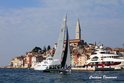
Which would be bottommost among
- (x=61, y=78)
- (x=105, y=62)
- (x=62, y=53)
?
(x=61, y=78)

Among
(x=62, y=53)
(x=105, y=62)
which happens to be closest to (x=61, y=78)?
(x=62, y=53)

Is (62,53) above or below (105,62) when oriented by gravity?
below

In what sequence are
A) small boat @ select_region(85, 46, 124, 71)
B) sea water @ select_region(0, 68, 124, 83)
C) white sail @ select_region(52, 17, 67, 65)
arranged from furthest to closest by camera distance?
1. small boat @ select_region(85, 46, 124, 71)
2. white sail @ select_region(52, 17, 67, 65)
3. sea water @ select_region(0, 68, 124, 83)

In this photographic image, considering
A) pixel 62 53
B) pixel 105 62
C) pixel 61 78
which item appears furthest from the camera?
pixel 105 62

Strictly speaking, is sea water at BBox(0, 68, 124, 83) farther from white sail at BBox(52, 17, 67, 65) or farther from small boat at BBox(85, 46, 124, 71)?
small boat at BBox(85, 46, 124, 71)

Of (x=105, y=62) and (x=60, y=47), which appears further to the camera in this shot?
(x=105, y=62)

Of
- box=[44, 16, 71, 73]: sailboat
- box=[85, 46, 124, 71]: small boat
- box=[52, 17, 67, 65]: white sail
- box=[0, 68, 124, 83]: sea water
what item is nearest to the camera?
box=[0, 68, 124, 83]: sea water

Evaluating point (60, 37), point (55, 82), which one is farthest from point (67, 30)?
point (55, 82)

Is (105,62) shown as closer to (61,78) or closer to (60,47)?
(60,47)

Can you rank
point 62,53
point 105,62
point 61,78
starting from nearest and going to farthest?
point 61,78, point 62,53, point 105,62

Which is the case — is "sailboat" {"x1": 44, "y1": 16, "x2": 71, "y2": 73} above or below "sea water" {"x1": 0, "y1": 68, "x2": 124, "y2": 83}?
above

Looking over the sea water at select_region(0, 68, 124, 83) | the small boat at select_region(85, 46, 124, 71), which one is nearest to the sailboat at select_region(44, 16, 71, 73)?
the sea water at select_region(0, 68, 124, 83)

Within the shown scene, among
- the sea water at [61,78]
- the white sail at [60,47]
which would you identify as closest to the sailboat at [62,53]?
the white sail at [60,47]

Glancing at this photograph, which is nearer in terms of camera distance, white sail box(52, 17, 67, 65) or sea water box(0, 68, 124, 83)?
sea water box(0, 68, 124, 83)
